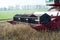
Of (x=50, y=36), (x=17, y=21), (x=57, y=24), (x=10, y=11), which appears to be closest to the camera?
(x=50, y=36)

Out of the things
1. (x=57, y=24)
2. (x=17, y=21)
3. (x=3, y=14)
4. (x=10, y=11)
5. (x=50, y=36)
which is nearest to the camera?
(x=50, y=36)

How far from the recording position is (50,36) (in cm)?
615

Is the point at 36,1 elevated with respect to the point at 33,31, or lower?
elevated

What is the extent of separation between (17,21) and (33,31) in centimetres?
124

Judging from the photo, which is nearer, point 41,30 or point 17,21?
point 41,30

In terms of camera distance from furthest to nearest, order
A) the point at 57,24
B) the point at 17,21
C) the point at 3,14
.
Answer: the point at 3,14 → the point at 17,21 → the point at 57,24

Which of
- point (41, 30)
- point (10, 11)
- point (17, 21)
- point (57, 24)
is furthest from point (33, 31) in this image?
point (10, 11)

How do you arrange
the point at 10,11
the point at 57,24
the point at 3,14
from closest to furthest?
the point at 57,24, the point at 3,14, the point at 10,11

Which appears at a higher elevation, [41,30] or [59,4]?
[59,4]

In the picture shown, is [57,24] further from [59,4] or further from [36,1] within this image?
[36,1]

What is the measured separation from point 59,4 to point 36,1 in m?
2.43

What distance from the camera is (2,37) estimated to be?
20.7 ft

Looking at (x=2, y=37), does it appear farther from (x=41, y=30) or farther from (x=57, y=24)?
(x=57, y=24)

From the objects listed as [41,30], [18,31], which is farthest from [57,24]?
[18,31]
